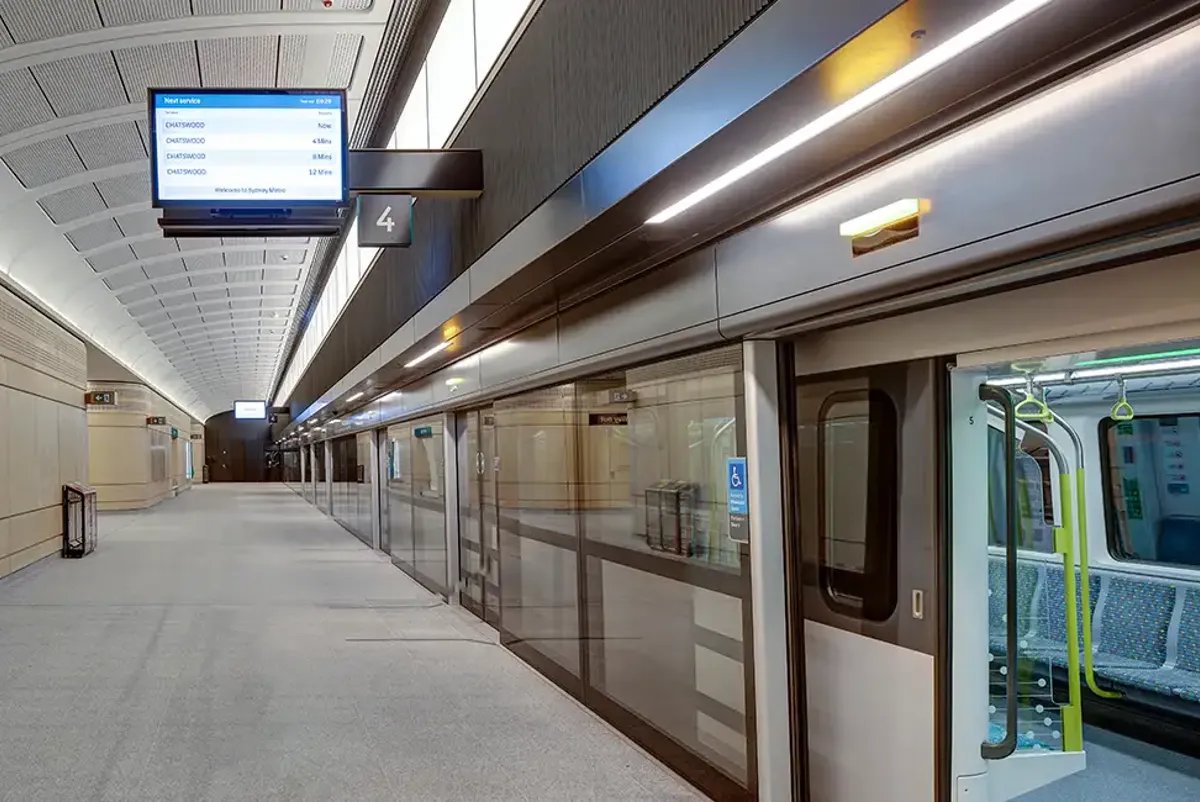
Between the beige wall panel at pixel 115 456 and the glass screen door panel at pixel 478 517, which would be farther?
the beige wall panel at pixel 115 456

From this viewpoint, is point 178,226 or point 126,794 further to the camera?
point 178,226

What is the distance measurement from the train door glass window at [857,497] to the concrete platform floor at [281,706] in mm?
1383

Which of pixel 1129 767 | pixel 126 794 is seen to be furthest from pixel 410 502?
pixel 1129 767

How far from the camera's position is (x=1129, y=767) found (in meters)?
5.32

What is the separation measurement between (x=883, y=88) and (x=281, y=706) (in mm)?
5394

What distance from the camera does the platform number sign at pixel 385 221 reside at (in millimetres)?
7453

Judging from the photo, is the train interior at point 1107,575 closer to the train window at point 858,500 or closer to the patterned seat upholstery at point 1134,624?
the patterned seat upholstery at point 1134,624

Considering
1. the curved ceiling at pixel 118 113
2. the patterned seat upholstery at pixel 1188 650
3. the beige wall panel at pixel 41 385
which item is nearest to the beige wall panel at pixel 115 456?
the curved ceiling at pixel 118 113

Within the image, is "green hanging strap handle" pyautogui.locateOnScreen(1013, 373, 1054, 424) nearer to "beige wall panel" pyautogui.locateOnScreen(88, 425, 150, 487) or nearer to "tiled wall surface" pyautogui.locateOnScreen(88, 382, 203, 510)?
"tiled wall surface" pyautogui.locateOnScreen(88, 382, 203, 510)

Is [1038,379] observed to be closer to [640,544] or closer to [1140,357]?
[1140,357]

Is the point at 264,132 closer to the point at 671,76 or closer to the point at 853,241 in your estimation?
the point at 671,76

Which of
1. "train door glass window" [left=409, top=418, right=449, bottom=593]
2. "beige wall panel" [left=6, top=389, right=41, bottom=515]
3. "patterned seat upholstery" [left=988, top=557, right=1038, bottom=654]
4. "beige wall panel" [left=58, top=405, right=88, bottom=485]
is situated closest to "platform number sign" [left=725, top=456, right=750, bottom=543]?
"patterned seat upholstery" [left=988, top=557, right=1038, bottom=654]

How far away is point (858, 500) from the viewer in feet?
12.8

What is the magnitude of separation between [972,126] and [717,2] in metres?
0.90
